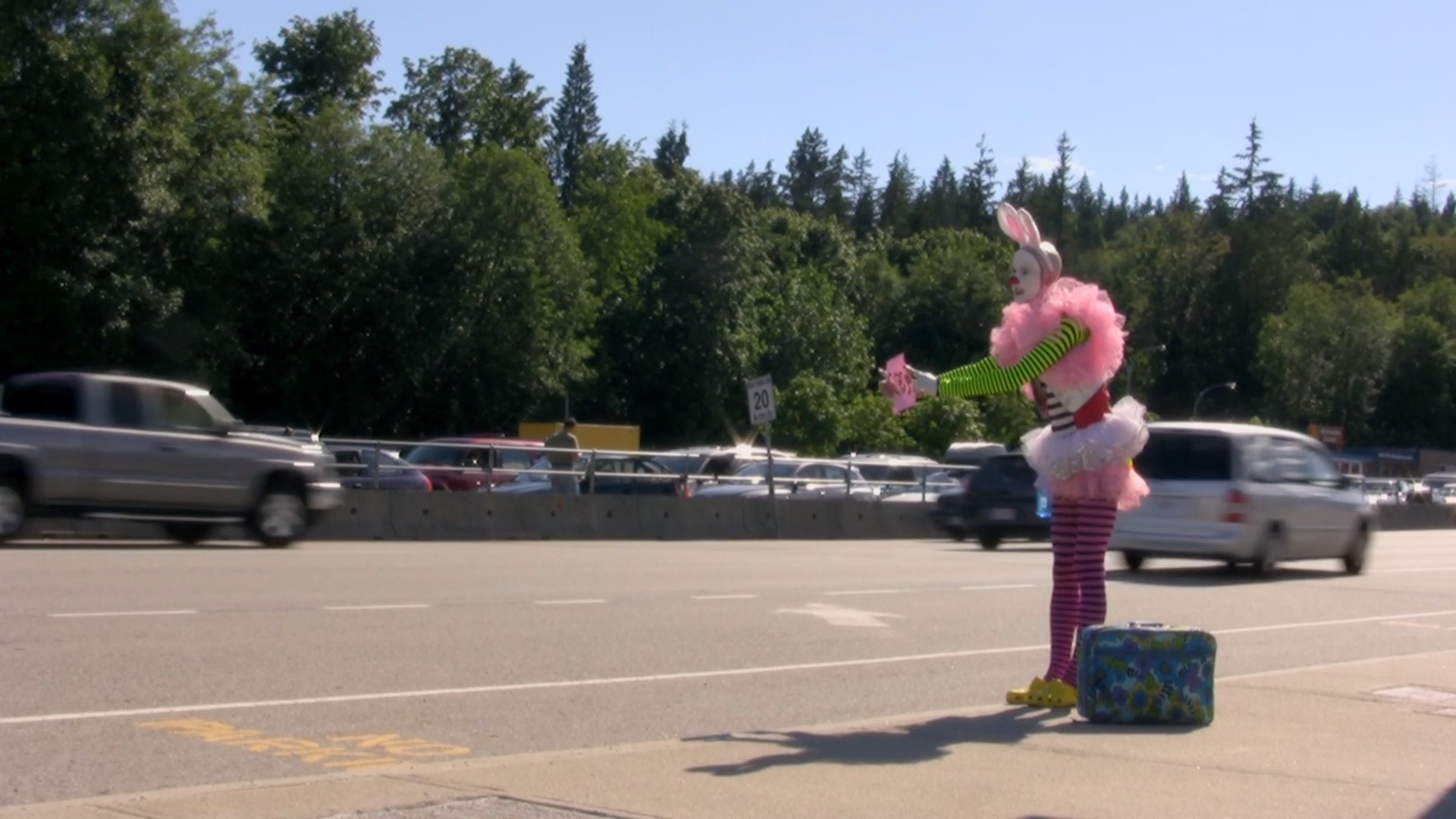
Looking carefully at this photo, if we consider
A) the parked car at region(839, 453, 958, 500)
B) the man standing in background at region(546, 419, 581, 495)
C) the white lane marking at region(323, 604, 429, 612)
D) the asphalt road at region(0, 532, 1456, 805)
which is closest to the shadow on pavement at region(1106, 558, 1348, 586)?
the asphalt road at region(0, 532, 1456, 805)

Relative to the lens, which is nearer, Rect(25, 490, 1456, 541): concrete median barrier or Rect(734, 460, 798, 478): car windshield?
Rect(25, 490, 1456, 541): concrete median barrier

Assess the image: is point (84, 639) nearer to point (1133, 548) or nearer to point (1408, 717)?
point (1408, 717)

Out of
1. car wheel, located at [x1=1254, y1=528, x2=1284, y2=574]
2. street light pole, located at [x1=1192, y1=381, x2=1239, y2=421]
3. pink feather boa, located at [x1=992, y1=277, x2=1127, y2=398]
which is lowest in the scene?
car wheel, located at [x1=1254, y1=528, x2=1284, y2=574]

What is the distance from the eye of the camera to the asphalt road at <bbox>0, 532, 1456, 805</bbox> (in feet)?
25.9

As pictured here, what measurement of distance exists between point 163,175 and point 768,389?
99.1ft

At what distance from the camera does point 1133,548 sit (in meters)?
19.3

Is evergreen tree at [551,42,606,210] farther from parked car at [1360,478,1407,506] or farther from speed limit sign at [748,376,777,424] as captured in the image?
speed limit sign at [748,376,777,424]

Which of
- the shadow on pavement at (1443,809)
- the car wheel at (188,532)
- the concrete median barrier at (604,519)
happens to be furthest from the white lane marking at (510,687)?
the concrete median barrier at (604,519)

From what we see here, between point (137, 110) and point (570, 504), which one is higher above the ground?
point (137, 110)

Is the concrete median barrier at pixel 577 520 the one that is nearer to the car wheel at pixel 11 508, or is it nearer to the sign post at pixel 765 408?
the sign post at pixel 765 408

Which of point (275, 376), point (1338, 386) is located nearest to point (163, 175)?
point (275, 376)

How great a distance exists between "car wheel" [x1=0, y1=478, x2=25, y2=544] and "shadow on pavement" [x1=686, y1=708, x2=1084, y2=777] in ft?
40.7

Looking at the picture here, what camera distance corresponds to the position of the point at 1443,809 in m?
6.57

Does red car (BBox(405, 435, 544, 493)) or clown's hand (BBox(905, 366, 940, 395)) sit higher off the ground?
A: clown's hand (BBox(905, 366, 940, 395))
